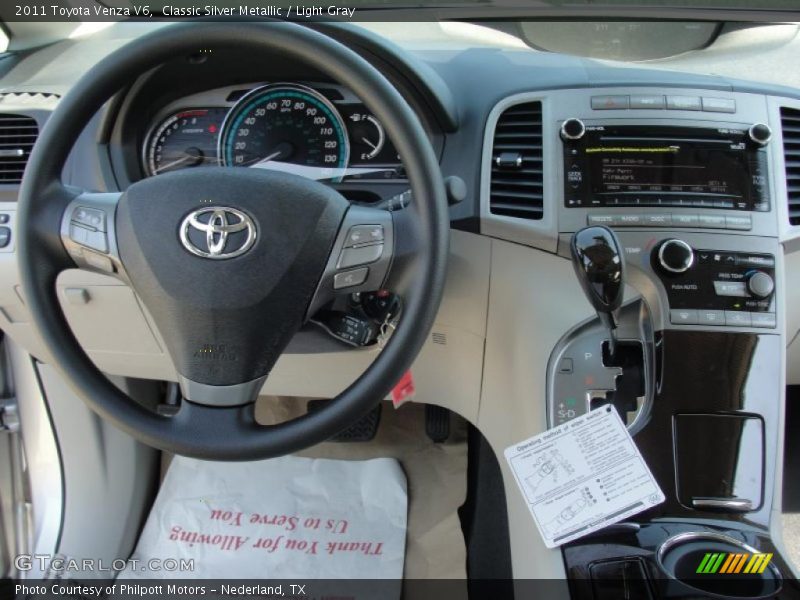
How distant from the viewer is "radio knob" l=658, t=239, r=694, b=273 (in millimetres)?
1102

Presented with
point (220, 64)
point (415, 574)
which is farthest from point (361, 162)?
point (415, 574)

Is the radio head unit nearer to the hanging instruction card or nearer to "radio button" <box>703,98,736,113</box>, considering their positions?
"radio button" <box>703,98,736,113</box>

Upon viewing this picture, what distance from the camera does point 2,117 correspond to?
4.18ft

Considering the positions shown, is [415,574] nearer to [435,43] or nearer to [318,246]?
[318,246]

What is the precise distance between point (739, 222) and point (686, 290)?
5.6 inches

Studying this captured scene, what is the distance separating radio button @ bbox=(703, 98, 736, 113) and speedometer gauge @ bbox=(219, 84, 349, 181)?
60 cm

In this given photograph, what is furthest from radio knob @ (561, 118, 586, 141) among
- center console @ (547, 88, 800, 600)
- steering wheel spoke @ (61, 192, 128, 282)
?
steering wheel spoke @ (61, 192, 128, 282)

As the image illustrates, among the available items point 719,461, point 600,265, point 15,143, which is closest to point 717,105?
point 600,265

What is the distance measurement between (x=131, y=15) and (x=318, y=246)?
916 mm

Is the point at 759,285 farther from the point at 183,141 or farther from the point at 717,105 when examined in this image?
the point at 183,141

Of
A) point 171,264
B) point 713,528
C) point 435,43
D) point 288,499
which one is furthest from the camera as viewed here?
point 288,499

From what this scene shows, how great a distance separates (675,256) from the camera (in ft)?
3.62

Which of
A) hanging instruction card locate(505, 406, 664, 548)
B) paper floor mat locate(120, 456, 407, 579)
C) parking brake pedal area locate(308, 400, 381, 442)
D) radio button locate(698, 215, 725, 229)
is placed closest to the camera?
hanging instruction card locate(505, 406, 664, 548)

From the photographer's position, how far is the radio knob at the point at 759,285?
44.3 inches
